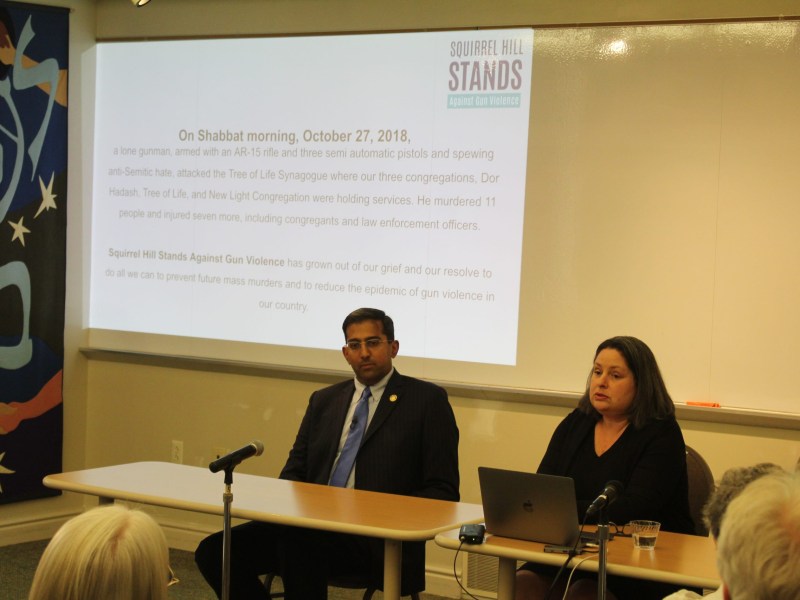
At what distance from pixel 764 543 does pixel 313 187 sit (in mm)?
4091

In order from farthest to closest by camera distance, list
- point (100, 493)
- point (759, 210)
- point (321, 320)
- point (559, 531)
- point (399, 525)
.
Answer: point (321, 320) < point (759, 210) < point (100, 493) < point (399, 525) < point (559, 531)

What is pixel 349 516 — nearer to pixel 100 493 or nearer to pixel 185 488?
pixel 185 488

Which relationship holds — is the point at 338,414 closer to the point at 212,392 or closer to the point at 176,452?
the point at 212,392

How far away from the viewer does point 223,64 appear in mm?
5559

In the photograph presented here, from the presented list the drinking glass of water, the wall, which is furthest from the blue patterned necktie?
the drinking glass of water

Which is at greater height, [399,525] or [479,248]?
[479,248]

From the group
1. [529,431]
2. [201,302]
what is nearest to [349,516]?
[529,431]

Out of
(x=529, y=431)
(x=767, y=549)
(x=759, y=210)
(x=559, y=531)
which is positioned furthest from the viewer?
(x=529, y=431)

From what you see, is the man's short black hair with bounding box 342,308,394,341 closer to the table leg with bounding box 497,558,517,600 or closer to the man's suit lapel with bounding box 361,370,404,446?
the man's suit lapel with bounding box 361,370,404,446

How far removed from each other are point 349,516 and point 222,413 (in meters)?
2.51

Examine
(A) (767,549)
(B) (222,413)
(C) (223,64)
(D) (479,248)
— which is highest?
(C) (223,64)

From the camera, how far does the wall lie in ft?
15.8

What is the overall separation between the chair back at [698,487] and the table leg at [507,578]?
86cm

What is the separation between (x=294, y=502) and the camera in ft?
11.2
